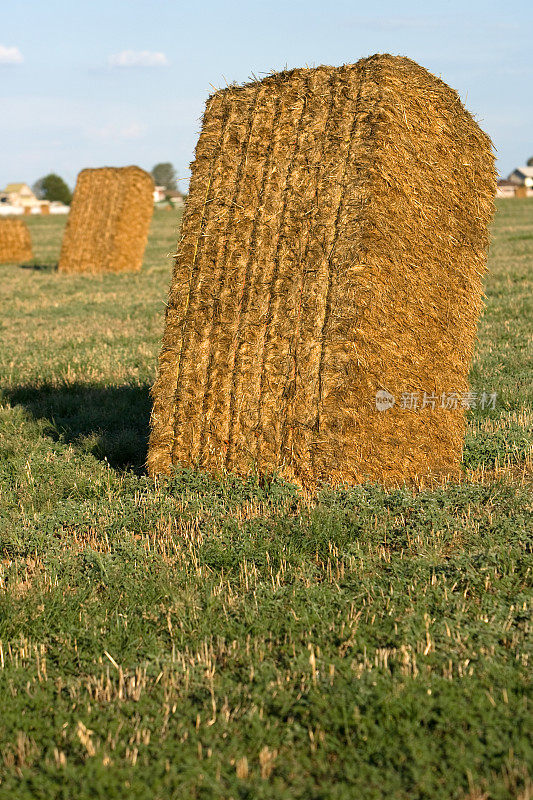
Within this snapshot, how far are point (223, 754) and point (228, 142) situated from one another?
4730 millimetres

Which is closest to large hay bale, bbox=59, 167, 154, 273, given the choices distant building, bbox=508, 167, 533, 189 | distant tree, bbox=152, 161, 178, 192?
distant building, bbox=508, 167, 533, 189

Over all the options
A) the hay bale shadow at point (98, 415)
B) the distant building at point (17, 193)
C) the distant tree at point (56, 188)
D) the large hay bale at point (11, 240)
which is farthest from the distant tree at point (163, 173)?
the hay bale shadow at point (98, 415)

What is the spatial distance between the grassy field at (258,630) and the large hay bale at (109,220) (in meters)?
15.9

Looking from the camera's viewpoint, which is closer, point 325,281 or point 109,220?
point 325,281

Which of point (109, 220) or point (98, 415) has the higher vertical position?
point (109, 220)

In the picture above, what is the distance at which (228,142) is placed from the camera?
20.7ft

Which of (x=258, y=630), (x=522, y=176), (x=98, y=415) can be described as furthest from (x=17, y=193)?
(x=258, y=630)

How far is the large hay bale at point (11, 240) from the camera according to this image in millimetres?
27953

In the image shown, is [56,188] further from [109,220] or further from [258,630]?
[258,630]

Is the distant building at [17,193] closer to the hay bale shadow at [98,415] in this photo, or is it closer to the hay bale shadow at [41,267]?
the hay bale shadow at [41,267]

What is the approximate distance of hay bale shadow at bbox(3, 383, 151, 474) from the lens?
6.91m

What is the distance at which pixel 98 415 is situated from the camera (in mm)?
7801

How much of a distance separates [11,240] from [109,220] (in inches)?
289

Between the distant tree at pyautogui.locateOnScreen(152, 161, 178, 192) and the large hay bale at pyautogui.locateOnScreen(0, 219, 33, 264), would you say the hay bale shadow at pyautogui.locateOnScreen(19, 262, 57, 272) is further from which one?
the distant tree at pyautogui.locateOnScreen(152, 161, 178, 192)
